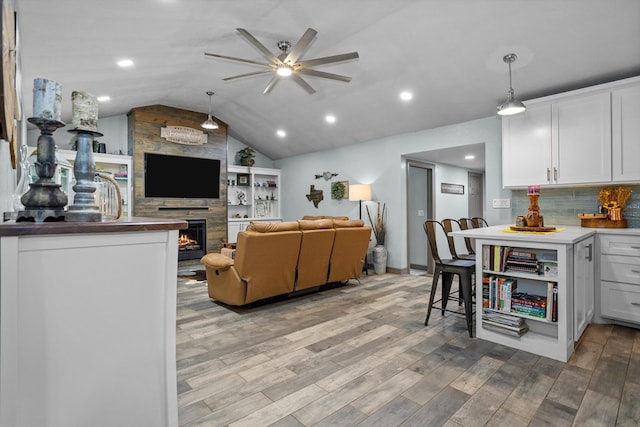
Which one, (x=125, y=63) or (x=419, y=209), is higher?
(x=125, y=63)

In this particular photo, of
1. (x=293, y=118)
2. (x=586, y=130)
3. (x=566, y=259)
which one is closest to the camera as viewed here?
(x=566, y=259)

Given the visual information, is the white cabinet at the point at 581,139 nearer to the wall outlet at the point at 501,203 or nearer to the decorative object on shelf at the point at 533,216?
the wall outlet at the point at 501,203

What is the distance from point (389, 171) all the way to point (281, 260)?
3.13m

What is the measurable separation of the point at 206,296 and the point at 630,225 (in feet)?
16.8

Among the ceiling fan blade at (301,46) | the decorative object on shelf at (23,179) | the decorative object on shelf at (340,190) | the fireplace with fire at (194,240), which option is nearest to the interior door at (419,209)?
the decorative object on shelf at (340,190)

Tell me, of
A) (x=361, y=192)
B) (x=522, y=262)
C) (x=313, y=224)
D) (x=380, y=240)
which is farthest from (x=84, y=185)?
(x=380, y=240)

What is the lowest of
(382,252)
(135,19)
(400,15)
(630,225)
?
(382,252)

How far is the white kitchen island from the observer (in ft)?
3.55

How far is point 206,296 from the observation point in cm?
449

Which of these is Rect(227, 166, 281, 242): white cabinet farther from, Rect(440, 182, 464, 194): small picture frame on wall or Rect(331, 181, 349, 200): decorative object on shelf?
Rect(440, 182, 464, 194): small picture frame on wall

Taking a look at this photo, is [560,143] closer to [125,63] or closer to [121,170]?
[125,63]

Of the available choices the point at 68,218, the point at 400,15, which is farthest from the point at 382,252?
the point at 68,218

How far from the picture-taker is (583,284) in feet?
9.70

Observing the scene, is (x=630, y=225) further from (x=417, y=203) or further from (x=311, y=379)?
(x=311, y=379)
